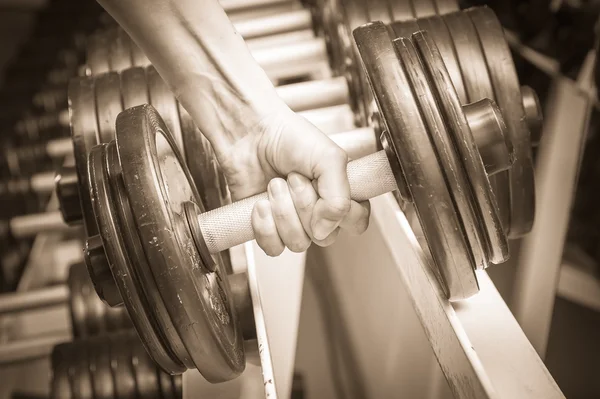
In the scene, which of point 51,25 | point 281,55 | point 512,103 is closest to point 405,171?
→ point 512,103

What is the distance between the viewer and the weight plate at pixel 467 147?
0.57m

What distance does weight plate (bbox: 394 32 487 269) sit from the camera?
22.0 inches

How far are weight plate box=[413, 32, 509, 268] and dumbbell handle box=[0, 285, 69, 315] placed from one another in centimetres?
100

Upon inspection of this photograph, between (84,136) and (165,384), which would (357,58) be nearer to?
(84,136)

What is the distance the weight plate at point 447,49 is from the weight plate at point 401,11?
0.15 meters

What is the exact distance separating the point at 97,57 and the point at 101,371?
689mm

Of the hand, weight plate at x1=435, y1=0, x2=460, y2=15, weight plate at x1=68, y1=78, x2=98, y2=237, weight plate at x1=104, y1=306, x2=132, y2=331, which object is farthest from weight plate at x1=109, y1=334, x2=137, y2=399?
weight plate at x1=435, y1=0, x2=460, y2=15

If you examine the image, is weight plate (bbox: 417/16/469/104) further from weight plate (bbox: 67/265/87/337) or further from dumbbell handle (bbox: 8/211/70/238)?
dumbbell handle (bbox: 8/211/70/238)

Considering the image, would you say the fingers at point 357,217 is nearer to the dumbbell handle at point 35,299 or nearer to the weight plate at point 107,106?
the weight plate at point 107,106

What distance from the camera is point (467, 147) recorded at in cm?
56

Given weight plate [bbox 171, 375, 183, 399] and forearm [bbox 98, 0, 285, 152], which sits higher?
forearm [bbox 98, 0, 285, 152]

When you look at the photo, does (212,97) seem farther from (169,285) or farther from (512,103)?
(512,103)

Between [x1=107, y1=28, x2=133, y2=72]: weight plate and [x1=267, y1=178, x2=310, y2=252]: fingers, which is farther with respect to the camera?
[x1=107, y1=28, x2=133, y2=72]: weight plate

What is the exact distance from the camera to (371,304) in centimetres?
159
